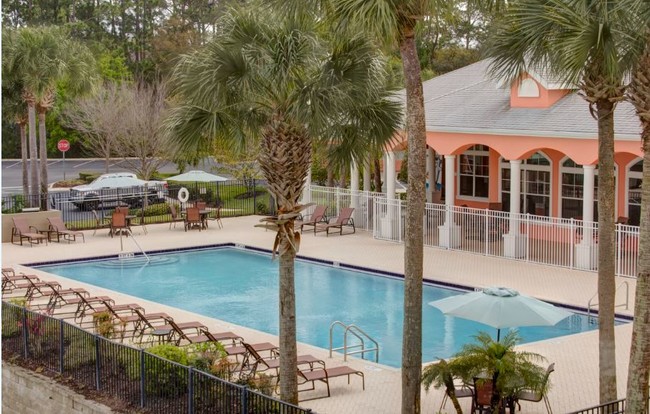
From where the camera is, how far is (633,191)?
2864 cm

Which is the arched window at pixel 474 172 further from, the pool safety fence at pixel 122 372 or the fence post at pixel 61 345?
the fence post at pixel 61 345

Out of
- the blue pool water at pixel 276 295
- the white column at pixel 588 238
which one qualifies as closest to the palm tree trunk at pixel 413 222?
the blue pool water at pixel 276 295

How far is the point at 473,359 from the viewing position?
1426 cm

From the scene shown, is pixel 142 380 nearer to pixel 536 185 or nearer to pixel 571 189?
pixel 571 189

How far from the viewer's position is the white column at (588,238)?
2611 cm

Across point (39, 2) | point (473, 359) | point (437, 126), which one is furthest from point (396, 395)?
point (39, 2)

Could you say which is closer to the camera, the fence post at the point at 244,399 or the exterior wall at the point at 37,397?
the fence post at the point at 244,399

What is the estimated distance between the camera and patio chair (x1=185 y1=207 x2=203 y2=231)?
35.2 metres

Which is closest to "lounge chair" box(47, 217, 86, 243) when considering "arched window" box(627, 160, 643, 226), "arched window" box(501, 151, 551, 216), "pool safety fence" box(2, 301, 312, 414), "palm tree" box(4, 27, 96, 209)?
"palm tree" box(4, 27, 96, 209)

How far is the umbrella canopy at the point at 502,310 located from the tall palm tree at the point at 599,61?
1.76m

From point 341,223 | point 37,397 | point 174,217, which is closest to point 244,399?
point 37,397

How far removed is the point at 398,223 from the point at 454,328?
941 cm

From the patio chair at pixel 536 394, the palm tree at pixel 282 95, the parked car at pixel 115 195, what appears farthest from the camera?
the parked car at pixel 115 195

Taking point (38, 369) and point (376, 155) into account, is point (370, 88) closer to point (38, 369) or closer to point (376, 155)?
point (376, 155)
